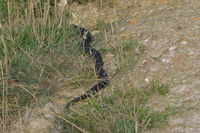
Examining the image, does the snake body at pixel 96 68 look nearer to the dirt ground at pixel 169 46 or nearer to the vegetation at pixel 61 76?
the vegetation at pixel 61 76

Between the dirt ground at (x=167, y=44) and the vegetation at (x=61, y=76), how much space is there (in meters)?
0.09

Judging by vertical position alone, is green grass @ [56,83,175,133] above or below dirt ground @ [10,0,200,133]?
below

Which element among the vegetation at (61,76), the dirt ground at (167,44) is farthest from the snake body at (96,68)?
the dirt ground at (167,44)

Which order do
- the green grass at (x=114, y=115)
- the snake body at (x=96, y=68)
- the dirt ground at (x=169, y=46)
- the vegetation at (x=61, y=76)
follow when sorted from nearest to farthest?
the green grass at (x=114, y=115), the vegetation at (x=61, y=76), the dirt ground at (x=169, y=46), the snake body at (x=96, y=68)

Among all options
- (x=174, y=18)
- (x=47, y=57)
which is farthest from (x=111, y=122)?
(x=174, y=18)

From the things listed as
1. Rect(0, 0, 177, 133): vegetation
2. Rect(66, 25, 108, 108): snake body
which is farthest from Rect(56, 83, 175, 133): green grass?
Rect(66, 25, 108, 108): snake body

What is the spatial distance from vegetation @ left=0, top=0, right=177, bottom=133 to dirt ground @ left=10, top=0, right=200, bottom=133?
89 mm

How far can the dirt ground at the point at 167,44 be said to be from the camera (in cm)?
298

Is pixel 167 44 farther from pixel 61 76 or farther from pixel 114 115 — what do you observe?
pixel 114 115

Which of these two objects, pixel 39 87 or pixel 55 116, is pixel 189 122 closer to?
pixel 55 116

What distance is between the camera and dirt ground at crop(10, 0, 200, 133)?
2.98 meters

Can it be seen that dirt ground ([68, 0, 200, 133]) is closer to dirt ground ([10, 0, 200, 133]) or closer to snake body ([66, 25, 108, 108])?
dirt ground ([10, 0, 200, 133])

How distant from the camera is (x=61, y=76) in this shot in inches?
136

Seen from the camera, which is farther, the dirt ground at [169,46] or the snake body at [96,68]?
the snake body at [96,68]
